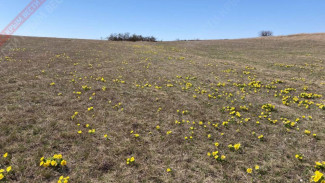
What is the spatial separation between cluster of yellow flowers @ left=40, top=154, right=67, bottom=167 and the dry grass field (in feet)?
0.09

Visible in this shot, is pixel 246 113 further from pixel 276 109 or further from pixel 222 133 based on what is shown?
pixel 222 133

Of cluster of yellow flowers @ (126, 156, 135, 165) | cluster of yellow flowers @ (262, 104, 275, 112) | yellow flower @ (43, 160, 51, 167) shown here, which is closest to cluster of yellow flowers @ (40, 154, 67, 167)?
yellow flower @ (43, 160, 51, 167)

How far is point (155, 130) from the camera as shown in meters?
6.93

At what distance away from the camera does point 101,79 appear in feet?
39.9

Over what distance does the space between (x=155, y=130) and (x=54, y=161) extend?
3.41 meters

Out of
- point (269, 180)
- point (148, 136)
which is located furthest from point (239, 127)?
point (148, 136)

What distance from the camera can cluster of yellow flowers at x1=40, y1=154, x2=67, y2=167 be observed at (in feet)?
15.5

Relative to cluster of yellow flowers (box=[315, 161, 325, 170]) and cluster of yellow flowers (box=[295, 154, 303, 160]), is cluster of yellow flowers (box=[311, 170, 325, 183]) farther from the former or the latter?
cluster of yellow flowers (box=[295, 154, 303, 160])

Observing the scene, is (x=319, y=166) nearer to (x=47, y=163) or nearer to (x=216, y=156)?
(x=216, y=156)

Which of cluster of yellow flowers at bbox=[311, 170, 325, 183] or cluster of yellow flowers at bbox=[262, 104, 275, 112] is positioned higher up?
cluster of yellow flowers at bbox=[262, 104, 275, 112]

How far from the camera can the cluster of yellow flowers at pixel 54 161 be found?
4727 millimetres

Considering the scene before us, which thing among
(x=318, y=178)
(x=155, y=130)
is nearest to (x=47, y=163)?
(x=155, y=130)

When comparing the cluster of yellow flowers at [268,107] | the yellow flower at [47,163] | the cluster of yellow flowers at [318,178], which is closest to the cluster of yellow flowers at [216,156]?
the cluster of yellow flowers at [318,178]

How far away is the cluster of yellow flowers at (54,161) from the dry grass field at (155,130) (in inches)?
1.1
